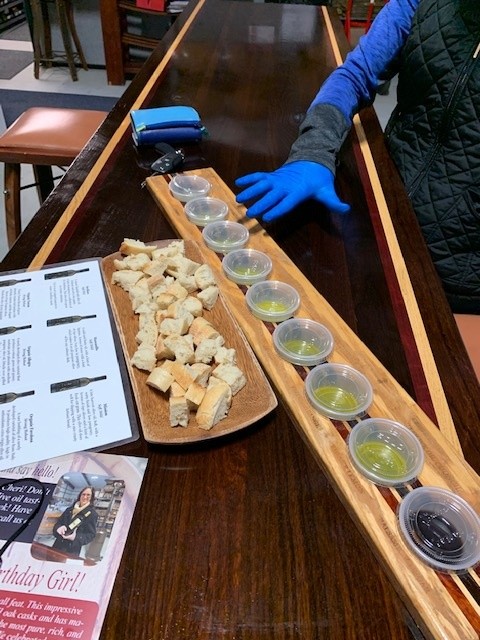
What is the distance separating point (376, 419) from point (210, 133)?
1.00 m

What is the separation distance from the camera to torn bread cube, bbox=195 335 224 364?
707mm

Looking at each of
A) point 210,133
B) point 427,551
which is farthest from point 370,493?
point 210,133

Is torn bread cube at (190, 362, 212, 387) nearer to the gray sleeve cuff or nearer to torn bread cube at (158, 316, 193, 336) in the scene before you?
torn bread cube at (158, 316, 193, 336)

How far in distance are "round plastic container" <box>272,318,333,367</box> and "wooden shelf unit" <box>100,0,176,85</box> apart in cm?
327

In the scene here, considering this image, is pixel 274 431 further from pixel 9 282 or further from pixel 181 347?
pixel 9 282

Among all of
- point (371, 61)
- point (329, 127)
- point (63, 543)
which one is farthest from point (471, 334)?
point (63, 543)

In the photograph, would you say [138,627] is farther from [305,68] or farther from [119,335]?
[305,68]

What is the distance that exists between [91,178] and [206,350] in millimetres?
626

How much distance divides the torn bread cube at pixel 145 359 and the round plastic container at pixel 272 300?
0.65 ft

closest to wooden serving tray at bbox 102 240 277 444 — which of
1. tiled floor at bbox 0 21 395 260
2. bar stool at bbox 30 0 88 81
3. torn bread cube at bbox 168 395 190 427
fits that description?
torn bread cube at bbox 168 395 190 427

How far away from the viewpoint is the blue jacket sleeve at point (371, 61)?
4.32 feet

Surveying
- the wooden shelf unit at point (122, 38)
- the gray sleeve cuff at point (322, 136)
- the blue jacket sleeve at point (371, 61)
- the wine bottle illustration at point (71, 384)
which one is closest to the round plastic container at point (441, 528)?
the wine bottle illustration at point (71, 384)

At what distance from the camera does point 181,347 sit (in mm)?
706

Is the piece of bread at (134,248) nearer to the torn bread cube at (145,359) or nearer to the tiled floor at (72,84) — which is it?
the torn bread cube at (145,359)
